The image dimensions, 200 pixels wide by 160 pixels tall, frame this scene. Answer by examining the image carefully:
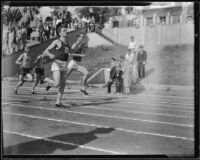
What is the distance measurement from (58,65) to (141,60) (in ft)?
4.13

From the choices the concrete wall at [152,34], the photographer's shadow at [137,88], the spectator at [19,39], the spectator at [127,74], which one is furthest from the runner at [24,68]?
the photographer's shadow at [137,88]

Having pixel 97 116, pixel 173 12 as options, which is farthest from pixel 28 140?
pixel 173 12

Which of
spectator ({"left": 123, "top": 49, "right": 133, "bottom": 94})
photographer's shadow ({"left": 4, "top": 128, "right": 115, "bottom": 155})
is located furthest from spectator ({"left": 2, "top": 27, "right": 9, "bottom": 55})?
spectator ({"left": 123, "top": 49, "right": 133, "bottom": 94})

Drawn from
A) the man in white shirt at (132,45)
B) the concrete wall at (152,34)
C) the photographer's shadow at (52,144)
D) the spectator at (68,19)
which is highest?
the spectator at (68,19)

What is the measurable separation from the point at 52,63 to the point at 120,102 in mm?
1194

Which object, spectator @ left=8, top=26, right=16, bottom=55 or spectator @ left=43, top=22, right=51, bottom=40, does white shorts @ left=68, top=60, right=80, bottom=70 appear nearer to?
spectator @ left=43, top=22, right=51, bottom=40

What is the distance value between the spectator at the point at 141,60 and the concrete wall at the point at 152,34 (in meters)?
0.11

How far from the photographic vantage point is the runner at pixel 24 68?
494 cm

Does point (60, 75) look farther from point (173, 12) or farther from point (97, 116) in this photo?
point (173, 12)

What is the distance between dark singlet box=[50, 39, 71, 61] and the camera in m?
4.98

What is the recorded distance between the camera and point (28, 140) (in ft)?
15.5

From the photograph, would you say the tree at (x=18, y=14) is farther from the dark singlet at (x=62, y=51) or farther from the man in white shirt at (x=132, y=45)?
the man in white shirt at (x=132, y=45)

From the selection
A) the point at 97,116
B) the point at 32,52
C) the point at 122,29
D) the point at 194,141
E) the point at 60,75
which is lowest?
the point at 194,141

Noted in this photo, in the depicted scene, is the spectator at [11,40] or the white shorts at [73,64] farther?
the white shorts at [73,64]
